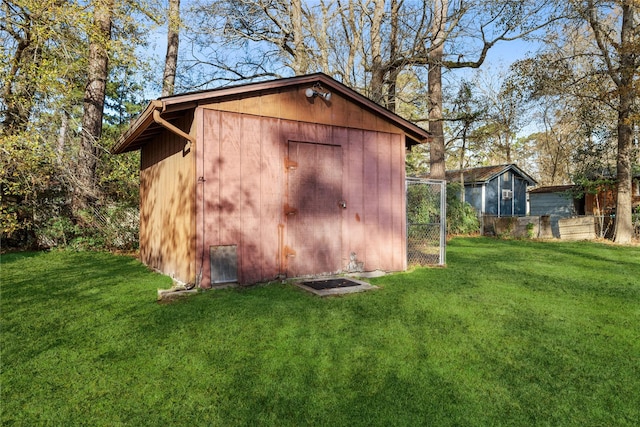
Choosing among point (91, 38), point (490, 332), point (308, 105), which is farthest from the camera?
point (91, 38)

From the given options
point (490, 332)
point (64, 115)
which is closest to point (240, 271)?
point (490, 332)

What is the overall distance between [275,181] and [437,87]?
994 centimetres

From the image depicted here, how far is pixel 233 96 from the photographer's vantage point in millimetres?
5457

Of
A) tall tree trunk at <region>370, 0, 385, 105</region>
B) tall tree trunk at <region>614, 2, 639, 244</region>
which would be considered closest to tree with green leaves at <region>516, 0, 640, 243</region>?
tall tree trunk at <region>614, 2, 639, 244</region>

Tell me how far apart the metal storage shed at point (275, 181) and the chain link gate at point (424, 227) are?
1073 millimetres

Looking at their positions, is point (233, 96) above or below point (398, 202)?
above

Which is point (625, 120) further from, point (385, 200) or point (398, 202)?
point (385, 200)

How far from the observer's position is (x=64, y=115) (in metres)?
8.38

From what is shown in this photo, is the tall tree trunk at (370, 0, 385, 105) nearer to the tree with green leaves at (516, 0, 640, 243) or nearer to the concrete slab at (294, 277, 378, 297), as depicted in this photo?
the tree with green leaves at (516, 0, 640, 243)

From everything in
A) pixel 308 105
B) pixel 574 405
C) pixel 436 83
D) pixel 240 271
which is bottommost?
pixel 574 405

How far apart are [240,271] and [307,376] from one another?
2921 millimetres

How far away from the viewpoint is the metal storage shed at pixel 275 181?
5.29m

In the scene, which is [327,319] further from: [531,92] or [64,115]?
[531,92]

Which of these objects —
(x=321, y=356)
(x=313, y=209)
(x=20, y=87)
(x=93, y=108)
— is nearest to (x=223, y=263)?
(x=313, y=209)
